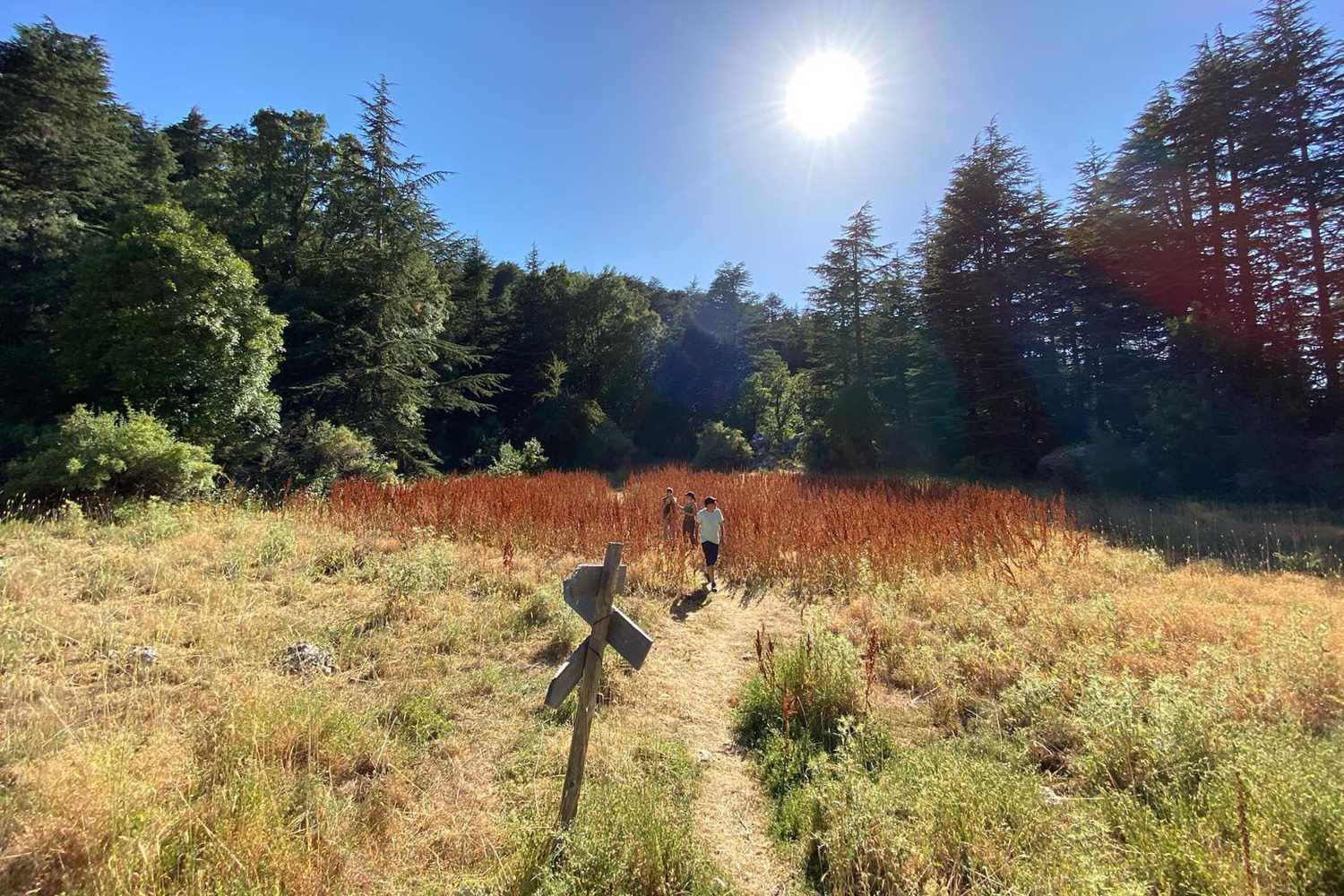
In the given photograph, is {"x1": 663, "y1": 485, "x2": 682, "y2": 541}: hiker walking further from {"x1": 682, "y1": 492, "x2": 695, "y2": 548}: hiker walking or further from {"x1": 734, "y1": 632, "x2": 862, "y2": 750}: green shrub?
{"x1": 734, "y1": 632, "x2": 862, "y2": 750}: green shrub

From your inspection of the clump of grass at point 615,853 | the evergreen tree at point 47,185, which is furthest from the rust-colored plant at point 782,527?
the evergreen tree at point 47,185

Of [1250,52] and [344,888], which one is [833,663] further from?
[1250,52]

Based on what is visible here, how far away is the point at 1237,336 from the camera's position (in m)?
12.6

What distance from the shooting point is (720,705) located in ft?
13.1

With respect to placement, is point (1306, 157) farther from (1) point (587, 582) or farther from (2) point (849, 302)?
(1) point (587, 582)

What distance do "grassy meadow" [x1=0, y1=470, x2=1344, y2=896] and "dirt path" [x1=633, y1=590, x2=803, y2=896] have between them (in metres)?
0.03

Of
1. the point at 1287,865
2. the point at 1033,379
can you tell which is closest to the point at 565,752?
the point at 1287,865

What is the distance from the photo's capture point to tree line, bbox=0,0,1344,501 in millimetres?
10555

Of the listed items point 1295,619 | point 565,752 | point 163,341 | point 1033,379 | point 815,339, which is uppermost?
point 815,339

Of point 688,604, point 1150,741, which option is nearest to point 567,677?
point 1150,741

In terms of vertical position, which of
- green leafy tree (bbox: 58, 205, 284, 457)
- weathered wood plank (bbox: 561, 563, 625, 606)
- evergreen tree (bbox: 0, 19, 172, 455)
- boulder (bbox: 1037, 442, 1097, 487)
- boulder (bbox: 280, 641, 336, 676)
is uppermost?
evergreen tree (bbox: 0, 19, 172, 455)

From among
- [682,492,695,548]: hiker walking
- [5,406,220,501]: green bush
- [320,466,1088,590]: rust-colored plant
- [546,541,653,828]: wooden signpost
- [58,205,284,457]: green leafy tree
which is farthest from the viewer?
[58,205,284,457]: green leafy tree

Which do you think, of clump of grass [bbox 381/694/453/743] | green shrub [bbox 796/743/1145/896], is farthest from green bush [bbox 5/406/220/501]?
green shrub [bbox 796/743/1145/896]

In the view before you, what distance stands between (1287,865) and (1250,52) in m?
22.1
